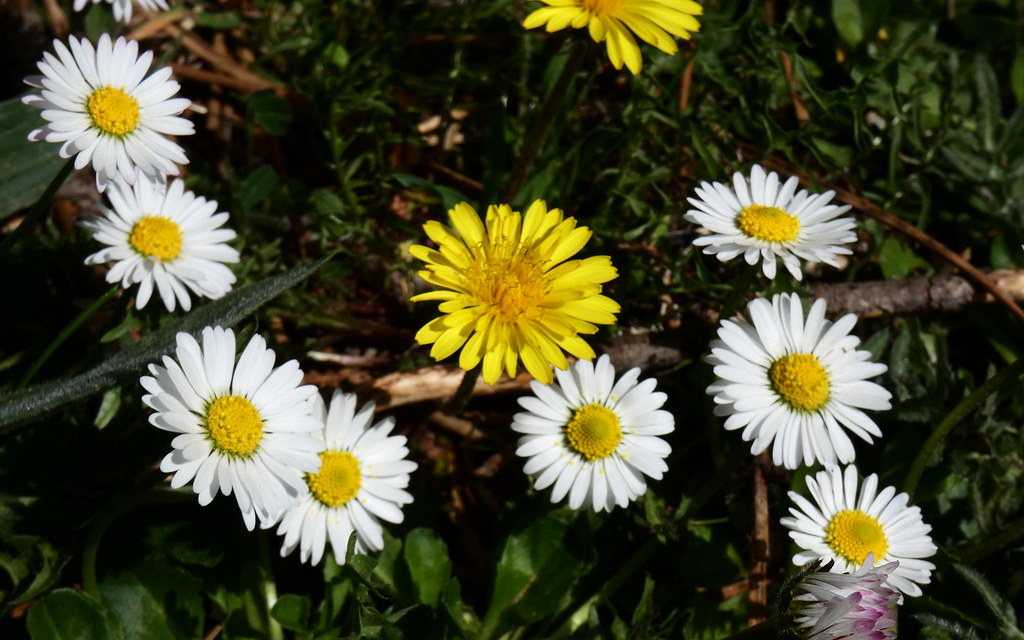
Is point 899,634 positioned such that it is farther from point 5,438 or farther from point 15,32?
point 15,32

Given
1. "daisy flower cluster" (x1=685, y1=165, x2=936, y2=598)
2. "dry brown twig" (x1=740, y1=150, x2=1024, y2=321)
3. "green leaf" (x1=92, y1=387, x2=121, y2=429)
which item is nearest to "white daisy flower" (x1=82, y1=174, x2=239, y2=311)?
"green leaf" (x1=92, y1=387, x2=121, y2=429)

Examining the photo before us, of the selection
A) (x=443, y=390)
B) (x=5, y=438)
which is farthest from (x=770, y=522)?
(x=5, y=438)

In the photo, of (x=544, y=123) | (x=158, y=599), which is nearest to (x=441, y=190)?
(x=544, y=123)

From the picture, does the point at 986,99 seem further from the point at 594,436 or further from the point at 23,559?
the point at 23,559

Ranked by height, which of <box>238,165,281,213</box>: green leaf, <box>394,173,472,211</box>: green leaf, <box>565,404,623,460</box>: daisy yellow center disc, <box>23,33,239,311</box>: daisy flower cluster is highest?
<box>394,173,472,211</box>: green leaf

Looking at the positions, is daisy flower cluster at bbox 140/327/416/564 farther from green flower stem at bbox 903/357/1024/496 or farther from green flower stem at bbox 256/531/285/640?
green flower stem at bbox 903/357/1024/496

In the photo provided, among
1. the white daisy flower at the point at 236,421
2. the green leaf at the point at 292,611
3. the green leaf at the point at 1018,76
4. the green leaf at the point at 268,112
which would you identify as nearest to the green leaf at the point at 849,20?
the green leaf at the point at 1018,76
